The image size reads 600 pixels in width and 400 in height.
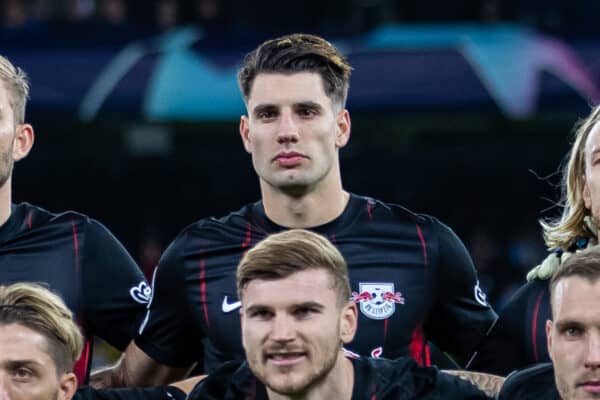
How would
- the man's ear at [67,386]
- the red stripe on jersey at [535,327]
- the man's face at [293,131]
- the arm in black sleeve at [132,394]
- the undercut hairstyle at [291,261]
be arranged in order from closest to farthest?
the undercut hairstyle at [291,261]
the man's ear at [67,386]
the arm in black sleeve at [132,394]
the red stripe on jersey at [535,327]
the man's face at [293,131]

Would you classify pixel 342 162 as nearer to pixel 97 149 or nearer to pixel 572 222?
pixel 97 149

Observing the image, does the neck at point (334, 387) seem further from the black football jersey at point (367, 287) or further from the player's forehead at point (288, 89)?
the player's forehead at point (288, 89)

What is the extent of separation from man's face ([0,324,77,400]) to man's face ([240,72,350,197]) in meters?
Answer: 1.07

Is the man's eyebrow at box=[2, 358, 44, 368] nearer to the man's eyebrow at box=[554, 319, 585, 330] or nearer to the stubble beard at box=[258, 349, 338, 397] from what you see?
the stubble beard at box=[258, 349, 338, 397]

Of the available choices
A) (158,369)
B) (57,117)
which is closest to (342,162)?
(57,117)

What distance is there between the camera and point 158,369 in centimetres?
538

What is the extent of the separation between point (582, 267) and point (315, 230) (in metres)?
1.25

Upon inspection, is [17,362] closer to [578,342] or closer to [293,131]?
[293,131]

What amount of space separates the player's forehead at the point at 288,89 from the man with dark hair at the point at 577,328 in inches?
49.8

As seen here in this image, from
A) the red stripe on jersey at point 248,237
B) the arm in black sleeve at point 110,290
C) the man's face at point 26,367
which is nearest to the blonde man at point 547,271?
the red stripe on jersey at point 248,237

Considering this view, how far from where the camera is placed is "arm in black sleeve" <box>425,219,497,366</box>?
5289 millimetres

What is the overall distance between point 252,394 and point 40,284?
977mm

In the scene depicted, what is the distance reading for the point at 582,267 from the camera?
4305 mm

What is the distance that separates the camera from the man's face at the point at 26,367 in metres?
4.47
